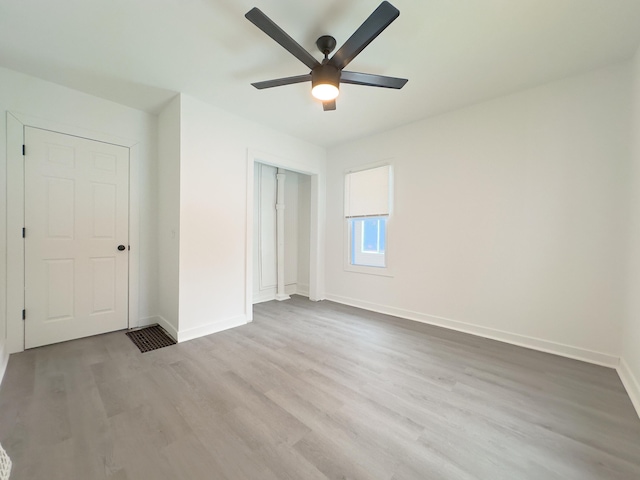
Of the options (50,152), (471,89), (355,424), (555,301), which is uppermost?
(471,89)

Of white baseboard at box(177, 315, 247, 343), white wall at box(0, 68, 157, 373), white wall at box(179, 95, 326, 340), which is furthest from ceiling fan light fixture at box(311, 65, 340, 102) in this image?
white baseboard at box(177, 315, 247, 343)

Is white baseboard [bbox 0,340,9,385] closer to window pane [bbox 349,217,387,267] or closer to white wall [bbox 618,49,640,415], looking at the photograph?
window pane [bbox 349,217,387,267]

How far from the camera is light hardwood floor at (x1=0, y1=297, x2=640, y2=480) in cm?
129

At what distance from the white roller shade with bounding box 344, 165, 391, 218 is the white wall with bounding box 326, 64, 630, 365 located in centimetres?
18

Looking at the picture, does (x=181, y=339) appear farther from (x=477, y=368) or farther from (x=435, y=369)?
(x=477, y=368)

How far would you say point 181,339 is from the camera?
108 inches

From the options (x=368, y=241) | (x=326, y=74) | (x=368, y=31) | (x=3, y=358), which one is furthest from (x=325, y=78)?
(x=3, y=358)

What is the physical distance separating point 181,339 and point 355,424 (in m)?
2.09

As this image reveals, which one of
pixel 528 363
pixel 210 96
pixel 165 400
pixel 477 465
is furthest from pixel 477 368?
pixel 210 96

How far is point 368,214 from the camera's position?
389 cm

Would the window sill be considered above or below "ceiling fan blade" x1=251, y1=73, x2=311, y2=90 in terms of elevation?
below

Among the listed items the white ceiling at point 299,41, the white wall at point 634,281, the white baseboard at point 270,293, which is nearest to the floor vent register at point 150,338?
the white baseboard at point 270,293

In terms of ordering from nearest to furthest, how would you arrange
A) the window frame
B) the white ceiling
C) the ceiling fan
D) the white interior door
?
the ceiling fan
the white ceiling
the white interior door
the window frame

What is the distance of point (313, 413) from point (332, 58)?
2501 mm
